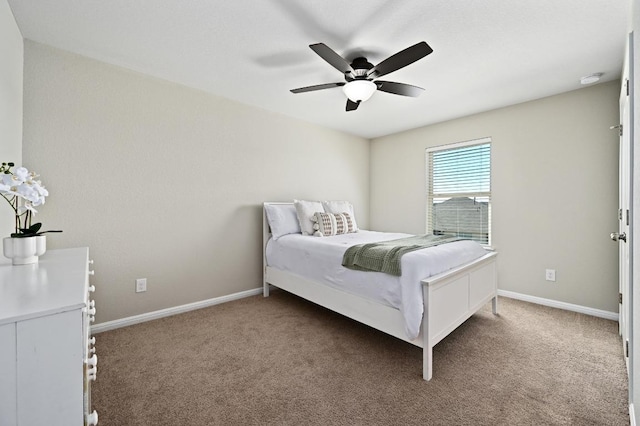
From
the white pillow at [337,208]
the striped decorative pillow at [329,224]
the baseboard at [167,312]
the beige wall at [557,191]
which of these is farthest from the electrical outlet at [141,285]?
the beige wall at [557,191]

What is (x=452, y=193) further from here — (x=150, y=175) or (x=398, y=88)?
(x=150, y=175)

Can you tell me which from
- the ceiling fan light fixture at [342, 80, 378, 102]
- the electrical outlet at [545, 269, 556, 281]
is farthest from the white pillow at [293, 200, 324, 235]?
the electrical outlet at [545, 269, 556, 281]

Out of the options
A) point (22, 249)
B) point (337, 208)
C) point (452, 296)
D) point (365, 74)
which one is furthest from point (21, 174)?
point (337, 208)

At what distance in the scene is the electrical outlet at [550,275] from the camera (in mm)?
3069

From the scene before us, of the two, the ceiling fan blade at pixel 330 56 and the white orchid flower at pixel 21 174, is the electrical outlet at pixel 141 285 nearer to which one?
the white orchid flower at pixel 21 174

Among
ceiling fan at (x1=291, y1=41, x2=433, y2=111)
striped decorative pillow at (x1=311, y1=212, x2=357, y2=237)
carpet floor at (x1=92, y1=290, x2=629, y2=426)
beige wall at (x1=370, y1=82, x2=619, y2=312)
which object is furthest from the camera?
striped decorative pillow at (x1=311, y1=212, x2=357, y2=237)

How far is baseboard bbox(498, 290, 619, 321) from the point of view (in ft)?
9.01

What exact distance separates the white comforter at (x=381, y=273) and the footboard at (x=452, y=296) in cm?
6

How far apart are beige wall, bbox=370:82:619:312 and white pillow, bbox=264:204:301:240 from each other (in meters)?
2.50

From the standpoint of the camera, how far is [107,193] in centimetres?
248

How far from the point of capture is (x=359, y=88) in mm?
2260

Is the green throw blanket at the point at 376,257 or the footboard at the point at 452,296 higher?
the green throw blanket at the point at 376,257

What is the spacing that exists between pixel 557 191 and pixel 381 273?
2.49 meters

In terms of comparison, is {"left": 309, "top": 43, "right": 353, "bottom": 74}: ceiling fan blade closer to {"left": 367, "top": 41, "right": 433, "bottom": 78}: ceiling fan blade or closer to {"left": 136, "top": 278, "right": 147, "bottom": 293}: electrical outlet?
{"left": 367, "top": 41, "right": 433, "bottom": 78}: ceiling fan blade
